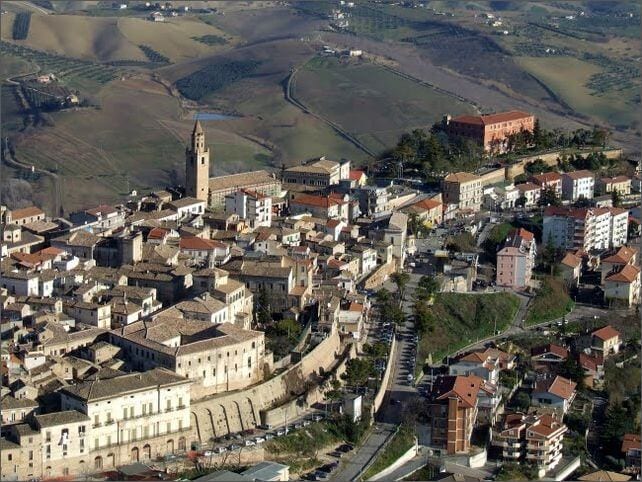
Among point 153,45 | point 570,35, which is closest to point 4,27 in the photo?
point 153,45

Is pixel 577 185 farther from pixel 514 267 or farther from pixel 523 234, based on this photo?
pixel 514 267

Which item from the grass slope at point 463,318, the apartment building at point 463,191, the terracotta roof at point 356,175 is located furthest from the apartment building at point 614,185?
the grass slope at point 463,318

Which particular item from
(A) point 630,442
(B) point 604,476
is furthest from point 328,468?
(A) point 630,442

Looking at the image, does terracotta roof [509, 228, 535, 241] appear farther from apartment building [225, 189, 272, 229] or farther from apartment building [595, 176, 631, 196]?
apartment building [225, 189, 272, 229]

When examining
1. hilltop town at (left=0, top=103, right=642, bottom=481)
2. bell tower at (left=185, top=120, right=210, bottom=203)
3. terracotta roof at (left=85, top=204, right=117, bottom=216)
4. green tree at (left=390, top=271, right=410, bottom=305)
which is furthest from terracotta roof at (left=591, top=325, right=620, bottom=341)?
terracotta roof at (left=85, top=204, right=117, bottom=216)

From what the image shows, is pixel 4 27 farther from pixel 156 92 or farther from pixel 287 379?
pixel 287 379

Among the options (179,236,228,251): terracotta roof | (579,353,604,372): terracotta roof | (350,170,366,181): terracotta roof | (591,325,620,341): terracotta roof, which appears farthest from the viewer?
(350,170,366,181): terracotta roof
